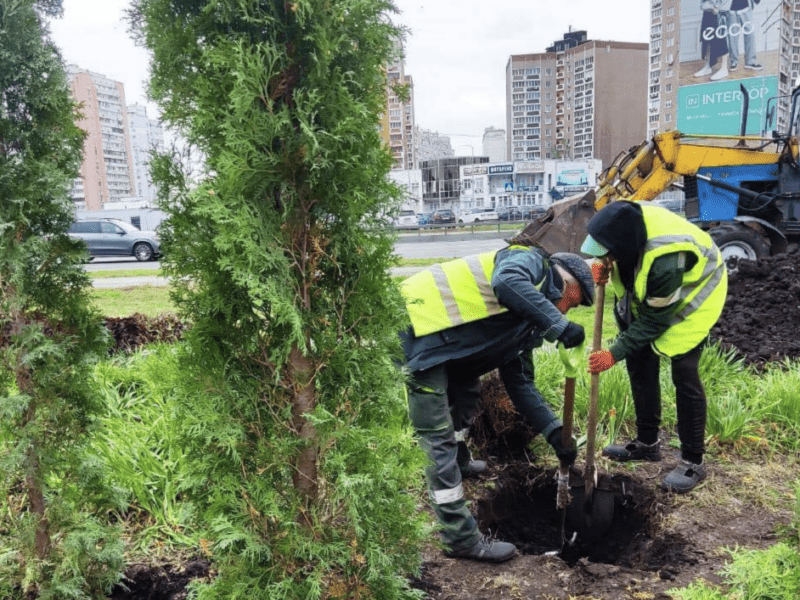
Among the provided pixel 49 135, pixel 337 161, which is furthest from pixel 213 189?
pixel 49 135

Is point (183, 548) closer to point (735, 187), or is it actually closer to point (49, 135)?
point (49, 135)

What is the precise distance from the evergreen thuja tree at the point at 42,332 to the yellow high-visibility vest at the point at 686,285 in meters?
3.01

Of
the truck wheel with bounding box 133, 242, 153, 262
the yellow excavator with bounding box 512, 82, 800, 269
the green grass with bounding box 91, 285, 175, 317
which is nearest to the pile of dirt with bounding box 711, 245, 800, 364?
the yellow excavator with bounding box 512, 82, 800, 269

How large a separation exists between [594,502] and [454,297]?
178 centimetres

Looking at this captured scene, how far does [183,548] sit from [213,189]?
1.99 metres

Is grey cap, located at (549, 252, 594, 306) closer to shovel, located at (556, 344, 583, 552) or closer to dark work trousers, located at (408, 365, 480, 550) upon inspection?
shovel, located at (556, 344, 583, 552)

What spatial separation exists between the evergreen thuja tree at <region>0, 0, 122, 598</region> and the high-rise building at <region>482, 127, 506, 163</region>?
116m

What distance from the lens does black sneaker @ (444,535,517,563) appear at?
3080 mm

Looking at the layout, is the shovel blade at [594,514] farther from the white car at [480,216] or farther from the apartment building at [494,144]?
the apartment building at [494,144]

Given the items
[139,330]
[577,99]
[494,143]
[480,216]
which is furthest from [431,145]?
[139,330]

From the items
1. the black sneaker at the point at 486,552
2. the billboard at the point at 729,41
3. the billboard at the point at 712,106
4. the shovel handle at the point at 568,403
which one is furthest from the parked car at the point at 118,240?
the billboard at the point at 729,41

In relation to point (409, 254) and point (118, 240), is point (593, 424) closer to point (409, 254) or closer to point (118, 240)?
point (409, 254)

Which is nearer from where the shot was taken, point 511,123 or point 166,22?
point 166,22

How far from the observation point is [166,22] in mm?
1795
